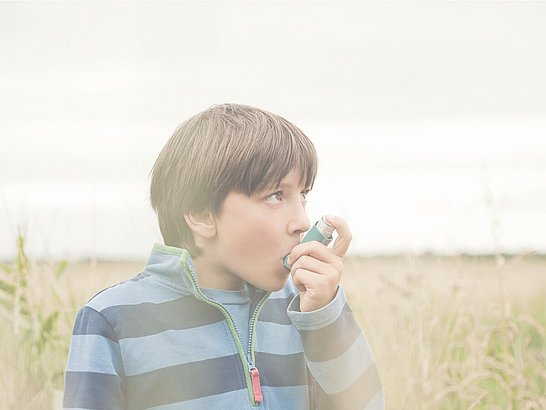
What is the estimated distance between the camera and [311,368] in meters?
0.98

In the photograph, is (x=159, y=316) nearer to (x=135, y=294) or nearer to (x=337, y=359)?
(x=135, y=294)

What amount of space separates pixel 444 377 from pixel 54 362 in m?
0.66

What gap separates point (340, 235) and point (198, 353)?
0.62 ft

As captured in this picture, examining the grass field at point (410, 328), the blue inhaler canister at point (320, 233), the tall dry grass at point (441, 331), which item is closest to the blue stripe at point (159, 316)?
the blue inhaler canister at point (320, 233)

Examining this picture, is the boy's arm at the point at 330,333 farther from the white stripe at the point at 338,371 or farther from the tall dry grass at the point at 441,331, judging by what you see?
the tall dry grass at the point at 441,331

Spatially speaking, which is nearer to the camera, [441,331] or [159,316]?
[159,316]

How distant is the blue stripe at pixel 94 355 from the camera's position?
891 mm

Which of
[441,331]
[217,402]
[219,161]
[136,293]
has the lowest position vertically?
[441,331]

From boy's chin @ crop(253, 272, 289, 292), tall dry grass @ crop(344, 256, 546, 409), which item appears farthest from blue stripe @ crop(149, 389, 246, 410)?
tall dry grass @ crop(344, 256, 546, 409)

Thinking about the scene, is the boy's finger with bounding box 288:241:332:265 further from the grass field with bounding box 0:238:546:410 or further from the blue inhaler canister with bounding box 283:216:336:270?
the grass field with bounding box 0:238:546:410

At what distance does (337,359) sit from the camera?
97 centimetres

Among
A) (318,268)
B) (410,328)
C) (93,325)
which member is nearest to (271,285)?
(318,268)

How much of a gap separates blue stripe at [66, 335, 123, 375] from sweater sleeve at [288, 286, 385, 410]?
0.19 metres

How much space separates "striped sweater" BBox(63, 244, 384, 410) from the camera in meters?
0.91
